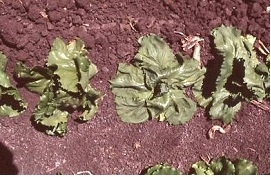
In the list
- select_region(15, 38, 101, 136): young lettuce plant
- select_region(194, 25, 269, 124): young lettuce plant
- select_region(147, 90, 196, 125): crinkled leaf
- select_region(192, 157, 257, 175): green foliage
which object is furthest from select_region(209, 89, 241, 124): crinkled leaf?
select_region(15, 38, 101, 136): young lettuce plant

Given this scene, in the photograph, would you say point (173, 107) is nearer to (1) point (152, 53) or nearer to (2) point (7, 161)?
(1) point (152, 53)

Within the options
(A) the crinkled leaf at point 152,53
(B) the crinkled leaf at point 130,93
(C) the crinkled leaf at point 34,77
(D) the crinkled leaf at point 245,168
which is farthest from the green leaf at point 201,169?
(C) the crinkled leaf at point 34,77

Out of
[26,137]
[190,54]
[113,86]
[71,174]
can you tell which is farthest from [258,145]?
[26,137]

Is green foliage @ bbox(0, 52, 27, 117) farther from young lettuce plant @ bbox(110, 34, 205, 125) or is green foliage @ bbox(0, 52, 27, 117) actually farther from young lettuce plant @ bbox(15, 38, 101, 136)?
young lettuce plant @ bbox(110, 34, 205, 125)

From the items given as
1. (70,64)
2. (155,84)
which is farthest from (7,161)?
(155,84)

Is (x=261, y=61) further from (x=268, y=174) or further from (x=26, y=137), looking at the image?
(x=26, y=137)
